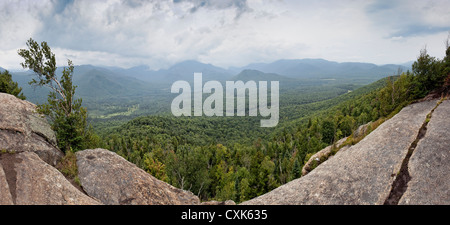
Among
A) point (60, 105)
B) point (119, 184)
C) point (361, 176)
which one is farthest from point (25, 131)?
point (361, 176)

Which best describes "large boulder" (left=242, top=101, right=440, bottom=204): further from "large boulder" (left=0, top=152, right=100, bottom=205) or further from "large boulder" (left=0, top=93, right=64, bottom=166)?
"large boulder" (left=0, top=93, right=64, bottom=166)

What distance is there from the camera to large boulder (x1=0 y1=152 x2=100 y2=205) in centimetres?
857

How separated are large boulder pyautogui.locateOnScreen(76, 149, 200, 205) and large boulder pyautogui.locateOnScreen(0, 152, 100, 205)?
98cm

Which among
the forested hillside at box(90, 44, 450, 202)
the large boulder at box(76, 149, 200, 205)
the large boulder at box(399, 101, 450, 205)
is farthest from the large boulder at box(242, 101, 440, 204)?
the large boulder at box(76, 149, 200, 205)

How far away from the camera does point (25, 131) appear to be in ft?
40.7

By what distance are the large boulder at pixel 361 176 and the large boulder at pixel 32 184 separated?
482 inches

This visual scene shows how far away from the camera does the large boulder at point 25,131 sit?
37.5ft

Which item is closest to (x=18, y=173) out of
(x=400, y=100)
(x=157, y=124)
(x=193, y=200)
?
(x=193, y=200)

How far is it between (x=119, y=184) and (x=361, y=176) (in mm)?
18814

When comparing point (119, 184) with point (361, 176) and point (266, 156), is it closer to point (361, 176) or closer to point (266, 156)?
point (361, 176)

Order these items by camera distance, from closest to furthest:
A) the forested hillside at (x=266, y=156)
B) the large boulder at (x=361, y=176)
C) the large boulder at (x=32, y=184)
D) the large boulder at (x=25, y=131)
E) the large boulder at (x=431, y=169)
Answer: the large boulder at (x=32, y=184), the large boulder at (x=25, y=131), the large boulder at (x=431, y=169), the large boulder at (x=361, y=176), the forested hillside at (x=266, y=156)

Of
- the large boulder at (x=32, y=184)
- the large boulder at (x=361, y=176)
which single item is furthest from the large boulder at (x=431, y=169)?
the large boulder at (x=32, y=184)

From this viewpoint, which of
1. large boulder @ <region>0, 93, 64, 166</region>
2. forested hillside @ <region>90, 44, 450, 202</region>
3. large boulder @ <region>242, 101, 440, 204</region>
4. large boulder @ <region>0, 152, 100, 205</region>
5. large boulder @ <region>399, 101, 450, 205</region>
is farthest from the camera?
forested hillside @ <region>90, 44, 450, 202</region>

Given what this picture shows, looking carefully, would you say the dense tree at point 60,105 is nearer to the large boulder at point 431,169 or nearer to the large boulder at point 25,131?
the large boulder at point 25,131
